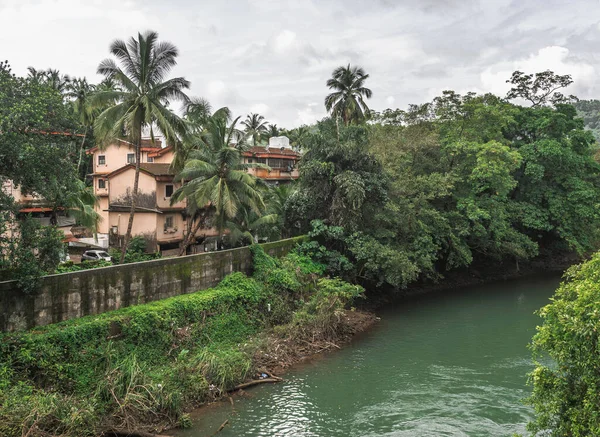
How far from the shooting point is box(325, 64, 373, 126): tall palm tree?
115 ft

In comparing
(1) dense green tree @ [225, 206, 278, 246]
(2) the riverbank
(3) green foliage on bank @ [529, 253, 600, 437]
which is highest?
(1) dense green tree @ [225, 206, 278, 246]

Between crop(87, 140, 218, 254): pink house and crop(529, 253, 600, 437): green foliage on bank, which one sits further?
crop(87, 140, 218, 254): pink house

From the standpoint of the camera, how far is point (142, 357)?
14.4 m

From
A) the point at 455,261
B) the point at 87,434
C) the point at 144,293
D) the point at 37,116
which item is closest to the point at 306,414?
the point at 87,434

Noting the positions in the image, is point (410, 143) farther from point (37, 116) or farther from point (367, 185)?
point (37, 116)

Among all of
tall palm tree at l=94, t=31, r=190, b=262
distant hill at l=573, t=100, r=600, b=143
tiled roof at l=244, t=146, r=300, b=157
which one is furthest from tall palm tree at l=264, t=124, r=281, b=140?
distant hill at l=573, t=100, r=600, b=143

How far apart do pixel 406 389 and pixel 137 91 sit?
50.7 feet

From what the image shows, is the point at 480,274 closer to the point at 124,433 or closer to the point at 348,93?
the point at 348,93

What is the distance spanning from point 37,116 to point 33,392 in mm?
6850

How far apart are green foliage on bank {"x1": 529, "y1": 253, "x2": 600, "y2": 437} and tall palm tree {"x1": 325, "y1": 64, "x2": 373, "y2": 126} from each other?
28002mm

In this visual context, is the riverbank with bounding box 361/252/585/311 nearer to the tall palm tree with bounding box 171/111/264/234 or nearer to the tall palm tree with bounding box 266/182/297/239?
the tall palm tree with bounding box 266/182/297/239

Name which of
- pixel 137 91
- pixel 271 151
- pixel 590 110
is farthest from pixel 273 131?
pixel 590 110

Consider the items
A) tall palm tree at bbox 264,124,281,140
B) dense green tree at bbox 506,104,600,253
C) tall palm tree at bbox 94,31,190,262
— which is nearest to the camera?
tall palm tree at bbox 94,31,190,262

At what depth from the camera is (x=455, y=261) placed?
28.8 meters
